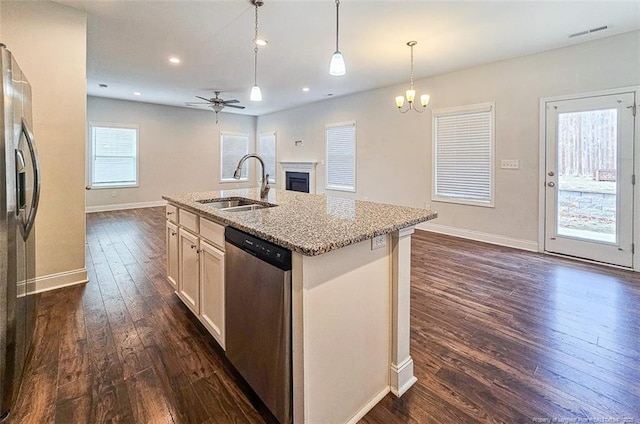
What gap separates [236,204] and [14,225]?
1504 millimetres

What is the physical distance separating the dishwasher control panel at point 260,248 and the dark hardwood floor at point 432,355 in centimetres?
80

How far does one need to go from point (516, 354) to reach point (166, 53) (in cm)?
532

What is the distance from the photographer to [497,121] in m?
4.70

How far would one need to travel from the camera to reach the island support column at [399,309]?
166 cm

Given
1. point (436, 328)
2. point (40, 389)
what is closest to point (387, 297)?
point (436, 328)

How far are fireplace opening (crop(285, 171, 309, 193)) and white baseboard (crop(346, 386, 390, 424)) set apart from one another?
6733 millimetres

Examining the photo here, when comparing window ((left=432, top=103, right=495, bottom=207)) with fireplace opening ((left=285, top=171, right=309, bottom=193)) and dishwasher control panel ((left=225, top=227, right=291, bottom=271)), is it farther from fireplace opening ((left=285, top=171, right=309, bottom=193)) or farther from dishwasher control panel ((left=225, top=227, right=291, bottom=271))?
dishwasher control panel ((left=225, top=227, right=291, bottom=271))

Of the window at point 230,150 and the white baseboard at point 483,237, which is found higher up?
the window at point 230,150

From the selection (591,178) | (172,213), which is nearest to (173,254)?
(172,213)

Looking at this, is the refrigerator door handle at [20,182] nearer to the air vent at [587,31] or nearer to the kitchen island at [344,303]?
the kitchen island at [344,303]

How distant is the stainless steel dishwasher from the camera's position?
133 centimetres

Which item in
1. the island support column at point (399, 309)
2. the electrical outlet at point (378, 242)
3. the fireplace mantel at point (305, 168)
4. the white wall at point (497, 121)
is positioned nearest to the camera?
the electrical outlet at point (378, 242)

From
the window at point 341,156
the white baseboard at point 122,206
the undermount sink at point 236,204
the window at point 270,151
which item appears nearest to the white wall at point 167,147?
the white baseboard at point 122,206

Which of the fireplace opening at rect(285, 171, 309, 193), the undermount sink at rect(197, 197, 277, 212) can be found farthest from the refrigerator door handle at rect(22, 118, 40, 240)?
the fireplace opening at rect(285, 171, 309, 193)
